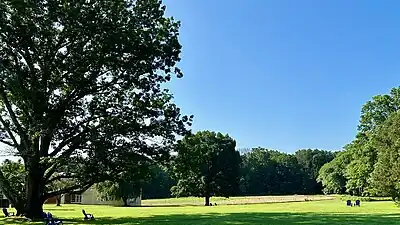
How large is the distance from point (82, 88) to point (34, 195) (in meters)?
7.67

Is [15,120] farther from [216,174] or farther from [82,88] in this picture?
[216,174]

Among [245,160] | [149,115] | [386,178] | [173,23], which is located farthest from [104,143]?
[245,160]

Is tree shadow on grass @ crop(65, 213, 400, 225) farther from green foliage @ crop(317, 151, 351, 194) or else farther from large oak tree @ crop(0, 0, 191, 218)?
green foliage @ crop(317, 151, 351, 194)

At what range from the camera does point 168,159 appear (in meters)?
32.6

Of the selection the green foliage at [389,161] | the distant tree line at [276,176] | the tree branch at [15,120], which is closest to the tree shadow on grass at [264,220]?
the tree branch at [15,120]

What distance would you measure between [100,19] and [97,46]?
1521 mm

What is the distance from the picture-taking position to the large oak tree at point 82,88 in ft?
88.5

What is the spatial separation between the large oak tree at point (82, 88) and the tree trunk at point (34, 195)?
0.20 feet

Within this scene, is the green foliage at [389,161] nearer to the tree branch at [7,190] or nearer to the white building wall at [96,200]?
the tree branch at [7,190]

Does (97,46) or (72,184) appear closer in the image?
(97,46)

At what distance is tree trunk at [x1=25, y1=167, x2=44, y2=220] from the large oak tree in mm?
60

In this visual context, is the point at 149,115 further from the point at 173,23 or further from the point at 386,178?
the point at 386,178

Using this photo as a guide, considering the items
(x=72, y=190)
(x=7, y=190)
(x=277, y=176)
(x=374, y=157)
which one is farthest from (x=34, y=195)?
(x=277, y=176)

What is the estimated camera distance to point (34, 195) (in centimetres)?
3097
